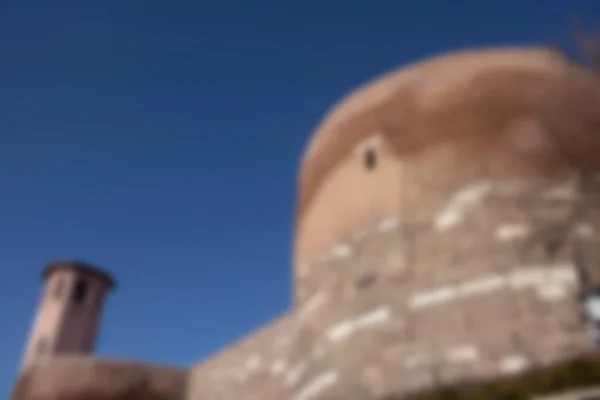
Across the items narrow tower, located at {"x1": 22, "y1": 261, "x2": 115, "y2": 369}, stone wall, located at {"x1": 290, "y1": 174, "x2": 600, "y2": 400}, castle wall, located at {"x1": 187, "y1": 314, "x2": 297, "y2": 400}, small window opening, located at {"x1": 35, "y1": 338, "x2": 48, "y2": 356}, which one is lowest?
stone wall, located at {"x1": 290, "y1": 174, "x2": 600, "y2": 400}

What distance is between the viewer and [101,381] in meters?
15.5

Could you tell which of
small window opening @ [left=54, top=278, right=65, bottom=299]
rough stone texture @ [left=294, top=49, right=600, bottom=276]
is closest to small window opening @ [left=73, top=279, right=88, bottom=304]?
small window opening @ [left=54, top=278, right=65, bottom=299]

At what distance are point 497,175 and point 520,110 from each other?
0.84 metres

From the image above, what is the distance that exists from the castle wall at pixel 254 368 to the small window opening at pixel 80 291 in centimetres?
2401

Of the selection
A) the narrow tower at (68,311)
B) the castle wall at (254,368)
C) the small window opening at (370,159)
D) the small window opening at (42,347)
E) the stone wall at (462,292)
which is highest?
the narrow tower at (68,311)

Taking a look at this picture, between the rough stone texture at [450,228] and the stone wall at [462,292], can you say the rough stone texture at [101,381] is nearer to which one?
the rough stone texture at [450,228]

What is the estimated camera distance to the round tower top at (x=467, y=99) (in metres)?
8.04

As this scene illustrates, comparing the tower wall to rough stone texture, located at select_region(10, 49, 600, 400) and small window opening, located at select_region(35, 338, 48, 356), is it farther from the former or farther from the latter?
small window opening, located at select_region(35, 338, 48, 356)

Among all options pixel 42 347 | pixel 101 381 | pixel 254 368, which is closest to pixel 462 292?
pixel 254 368

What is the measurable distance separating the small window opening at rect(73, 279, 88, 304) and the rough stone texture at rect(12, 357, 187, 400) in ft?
72.9

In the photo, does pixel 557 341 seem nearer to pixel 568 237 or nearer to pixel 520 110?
pixel 568 237

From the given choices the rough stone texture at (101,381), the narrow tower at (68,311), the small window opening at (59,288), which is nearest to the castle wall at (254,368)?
the rough stone texture at (101,381)

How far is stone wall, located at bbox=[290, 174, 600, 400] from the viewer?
6652 mm

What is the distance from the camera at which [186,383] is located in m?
15.5
